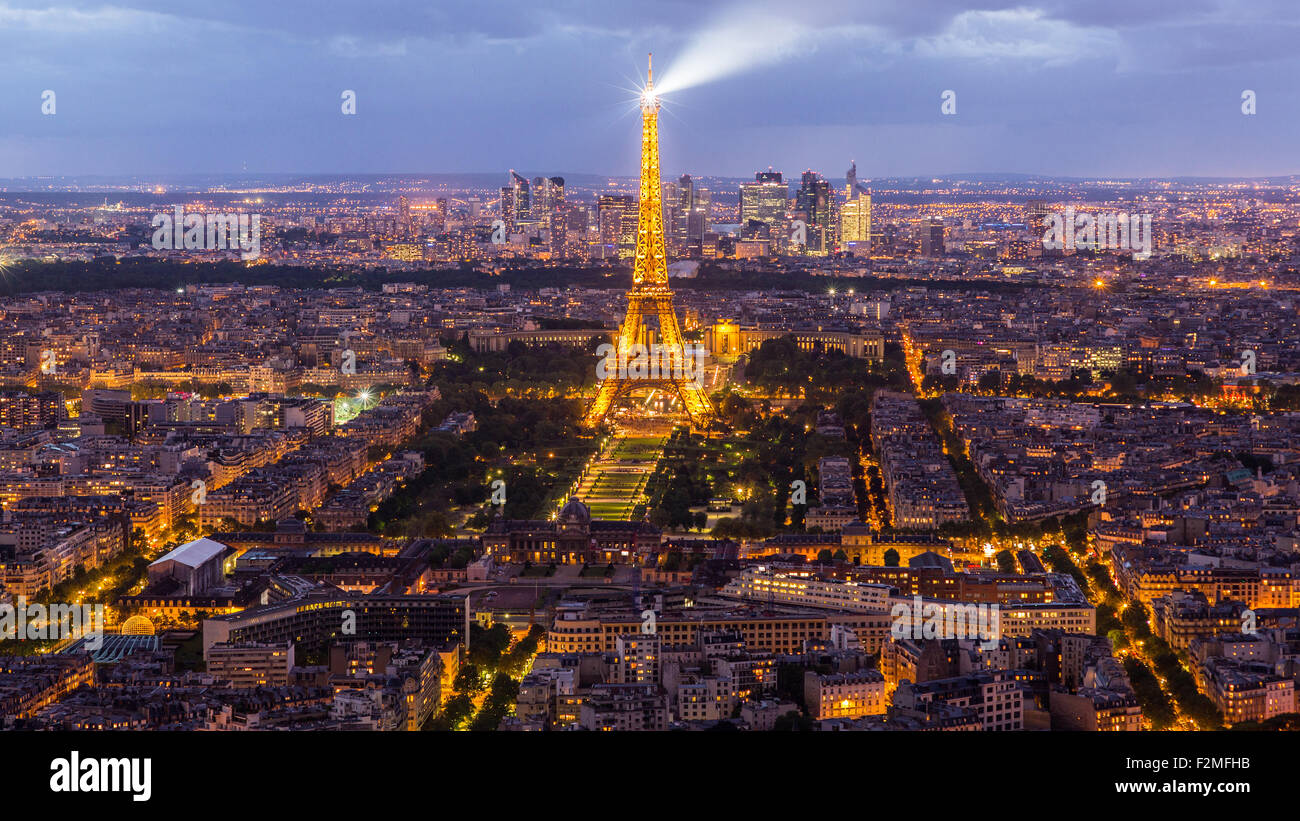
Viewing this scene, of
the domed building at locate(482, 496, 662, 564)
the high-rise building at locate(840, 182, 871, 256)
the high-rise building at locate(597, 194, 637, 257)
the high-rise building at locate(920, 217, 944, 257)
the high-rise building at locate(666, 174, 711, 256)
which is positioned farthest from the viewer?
the high-rise building at locate(840, 182, 871, 256)

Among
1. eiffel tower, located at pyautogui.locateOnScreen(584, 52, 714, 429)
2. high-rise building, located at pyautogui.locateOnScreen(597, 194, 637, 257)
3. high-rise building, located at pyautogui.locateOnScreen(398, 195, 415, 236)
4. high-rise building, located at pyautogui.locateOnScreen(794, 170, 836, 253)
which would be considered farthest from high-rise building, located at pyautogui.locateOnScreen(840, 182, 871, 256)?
eiffel tower, located at pyautogui.locateOnScreen(584, 52, 714, 429)

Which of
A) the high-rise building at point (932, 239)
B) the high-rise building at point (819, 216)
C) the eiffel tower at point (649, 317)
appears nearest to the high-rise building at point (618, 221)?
the high-rise building at point (819, 216)

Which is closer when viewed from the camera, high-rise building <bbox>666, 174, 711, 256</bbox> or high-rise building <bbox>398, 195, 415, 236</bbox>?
high-rise building <bbox>666, 174, 711, 256</bbox>

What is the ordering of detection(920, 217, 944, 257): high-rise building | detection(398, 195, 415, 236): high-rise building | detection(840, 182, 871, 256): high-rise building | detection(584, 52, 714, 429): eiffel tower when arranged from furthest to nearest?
1. detection(398, 195, 415, 236): high-rise building
2. detection(840, 182, 871, 256): high-rise building
3. detection(920, 217, 944, 257): high-rise building
4. detection(584, 52, 714, 429): eiffel tower

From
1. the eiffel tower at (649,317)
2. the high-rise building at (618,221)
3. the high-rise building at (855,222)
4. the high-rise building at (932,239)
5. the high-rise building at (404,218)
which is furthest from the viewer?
the high-rise building at (404,218)

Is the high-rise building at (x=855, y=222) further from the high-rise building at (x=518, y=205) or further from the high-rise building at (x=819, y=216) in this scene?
the high-rise building at (x=518, y=205)

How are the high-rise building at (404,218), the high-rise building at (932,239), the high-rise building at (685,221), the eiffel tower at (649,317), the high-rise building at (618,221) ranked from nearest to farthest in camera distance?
the eiffel tower at (649,317) < the high-rise building at (618,221) < the high-rise building at (685,221) < the high-rise building at (932,239) < the high-rise building at (404,218)

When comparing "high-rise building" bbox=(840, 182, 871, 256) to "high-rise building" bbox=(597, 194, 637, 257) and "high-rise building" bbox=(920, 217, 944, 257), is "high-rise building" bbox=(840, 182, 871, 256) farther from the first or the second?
"high-rise building" bbox=(597, 194, 637, 257)

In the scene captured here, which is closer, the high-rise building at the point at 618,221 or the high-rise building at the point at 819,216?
the high-rise building at the point at 618,221
